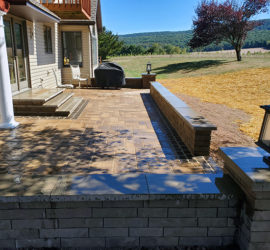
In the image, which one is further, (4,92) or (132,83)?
(132,83)

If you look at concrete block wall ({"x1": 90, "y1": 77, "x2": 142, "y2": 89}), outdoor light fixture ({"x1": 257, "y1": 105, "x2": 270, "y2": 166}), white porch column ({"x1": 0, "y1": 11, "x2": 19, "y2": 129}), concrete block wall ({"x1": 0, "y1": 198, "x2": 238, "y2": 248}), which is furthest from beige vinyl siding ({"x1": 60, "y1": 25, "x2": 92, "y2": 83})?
outdoor light fixture ({"x1": 257, "y1": 105, "x2": 270, "y2": 166})

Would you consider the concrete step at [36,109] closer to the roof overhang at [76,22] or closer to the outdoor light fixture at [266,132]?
the outdoor light fixture at [266,132]

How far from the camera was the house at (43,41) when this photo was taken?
303 inches

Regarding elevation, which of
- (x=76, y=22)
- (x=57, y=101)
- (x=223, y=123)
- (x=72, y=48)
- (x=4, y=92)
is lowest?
(x=223, y=123)

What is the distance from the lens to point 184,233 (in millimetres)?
2752

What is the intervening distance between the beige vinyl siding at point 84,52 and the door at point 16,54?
4.32 metres

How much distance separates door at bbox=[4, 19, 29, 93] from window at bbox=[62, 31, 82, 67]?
4631 millimetres

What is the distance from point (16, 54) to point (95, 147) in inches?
206

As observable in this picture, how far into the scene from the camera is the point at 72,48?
13.6 m

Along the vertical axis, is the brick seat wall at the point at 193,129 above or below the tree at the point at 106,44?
below

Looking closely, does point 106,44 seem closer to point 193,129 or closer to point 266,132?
point 193,129

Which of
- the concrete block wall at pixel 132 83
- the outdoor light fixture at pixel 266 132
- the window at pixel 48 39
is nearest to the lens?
the outdoor light fixture at pixel 266 132

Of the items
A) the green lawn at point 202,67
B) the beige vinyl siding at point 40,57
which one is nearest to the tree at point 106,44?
the green lawn at point 202,67

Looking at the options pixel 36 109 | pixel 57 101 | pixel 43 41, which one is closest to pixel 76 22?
pixel 43 41
